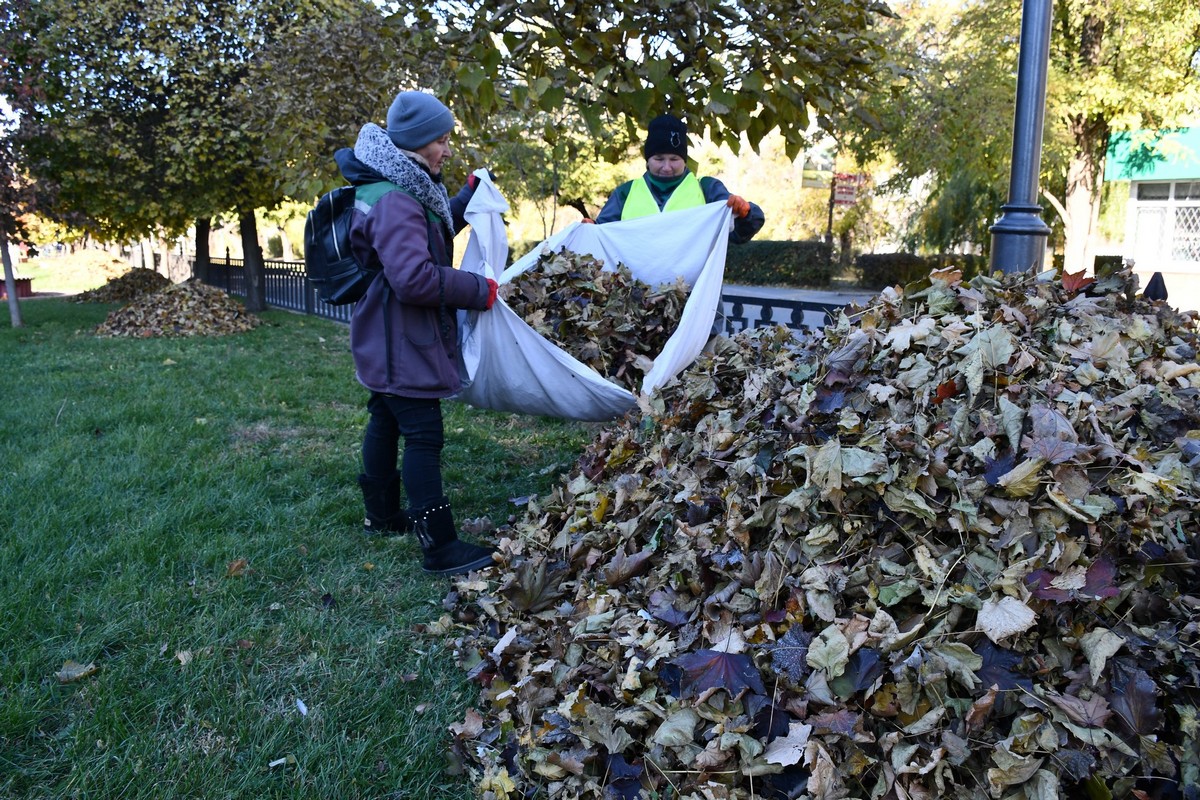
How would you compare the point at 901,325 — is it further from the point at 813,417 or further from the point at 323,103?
the point at 323,103

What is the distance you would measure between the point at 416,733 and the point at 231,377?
19.7 feet

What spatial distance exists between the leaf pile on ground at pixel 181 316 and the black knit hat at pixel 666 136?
29.0 ft

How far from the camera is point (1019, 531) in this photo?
194 cm

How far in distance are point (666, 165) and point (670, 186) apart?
11cm

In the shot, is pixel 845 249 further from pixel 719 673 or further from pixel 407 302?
pixel 719 673

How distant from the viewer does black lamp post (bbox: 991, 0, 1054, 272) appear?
11.4 ft

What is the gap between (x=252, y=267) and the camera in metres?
14.9

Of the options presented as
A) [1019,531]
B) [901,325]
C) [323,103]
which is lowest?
[1019,531]

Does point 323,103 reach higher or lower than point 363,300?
higher

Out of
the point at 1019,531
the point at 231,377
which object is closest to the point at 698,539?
the point at 1019,531

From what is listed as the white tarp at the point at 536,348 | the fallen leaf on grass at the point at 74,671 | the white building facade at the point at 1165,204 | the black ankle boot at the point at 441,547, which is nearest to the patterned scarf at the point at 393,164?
the white tarp at the point at 536,348

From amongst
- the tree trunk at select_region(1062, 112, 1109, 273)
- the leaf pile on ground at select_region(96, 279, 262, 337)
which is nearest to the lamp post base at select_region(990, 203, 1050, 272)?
the leaf pile on ground at select_region(96, 279, 262, 337)

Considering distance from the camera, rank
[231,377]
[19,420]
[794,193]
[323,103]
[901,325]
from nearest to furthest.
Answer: [901,325], [19,420], [231,377], [323,103], [794,193]

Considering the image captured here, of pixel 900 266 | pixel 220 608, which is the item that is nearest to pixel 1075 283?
pixel 220 608
